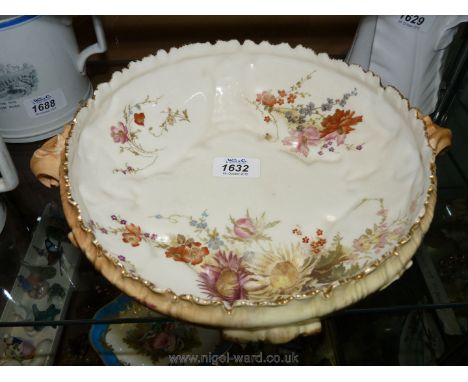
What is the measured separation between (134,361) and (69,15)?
389mm

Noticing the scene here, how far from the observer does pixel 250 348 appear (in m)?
0.55

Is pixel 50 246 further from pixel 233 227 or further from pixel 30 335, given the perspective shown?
pixel 233 227

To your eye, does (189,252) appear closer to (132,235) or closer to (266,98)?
(132,235)

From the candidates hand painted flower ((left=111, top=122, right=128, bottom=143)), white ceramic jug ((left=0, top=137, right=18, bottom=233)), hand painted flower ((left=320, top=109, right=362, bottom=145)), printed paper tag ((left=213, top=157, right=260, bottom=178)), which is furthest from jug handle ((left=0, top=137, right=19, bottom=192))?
hand painted flower ((left=320, top=109, right=362, bottom=145))

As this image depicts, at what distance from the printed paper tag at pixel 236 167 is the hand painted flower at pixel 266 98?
0.07 meters

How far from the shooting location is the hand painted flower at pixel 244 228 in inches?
19.8

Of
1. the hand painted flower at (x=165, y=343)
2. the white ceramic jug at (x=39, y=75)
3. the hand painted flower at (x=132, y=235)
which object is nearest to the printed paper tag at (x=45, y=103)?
the white ceramic jug at (x=39, y=75)

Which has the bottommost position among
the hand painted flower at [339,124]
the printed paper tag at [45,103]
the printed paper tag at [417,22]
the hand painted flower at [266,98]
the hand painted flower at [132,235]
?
the hand painted flower at [132,235]

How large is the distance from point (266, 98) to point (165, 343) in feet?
1.02

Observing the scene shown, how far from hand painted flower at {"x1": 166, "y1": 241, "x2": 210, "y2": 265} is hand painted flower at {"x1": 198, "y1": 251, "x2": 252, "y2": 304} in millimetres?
11

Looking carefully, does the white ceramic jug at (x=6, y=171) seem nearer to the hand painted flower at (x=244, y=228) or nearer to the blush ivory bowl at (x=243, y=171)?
the blush ivory bowl at (x=243, y=171)

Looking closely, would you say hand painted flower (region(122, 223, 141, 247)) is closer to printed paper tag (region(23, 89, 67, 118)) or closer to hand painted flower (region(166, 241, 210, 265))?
hand painted flower (region(166, 241, 210, 265))

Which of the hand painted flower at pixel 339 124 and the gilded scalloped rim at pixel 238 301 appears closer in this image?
the gilded scalloped rim at pixel 238 301

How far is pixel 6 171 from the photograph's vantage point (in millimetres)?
459
